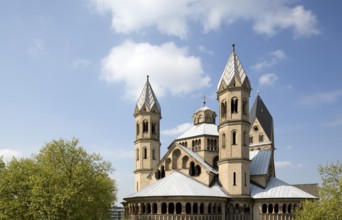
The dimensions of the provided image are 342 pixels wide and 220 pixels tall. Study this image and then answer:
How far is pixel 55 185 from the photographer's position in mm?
36625

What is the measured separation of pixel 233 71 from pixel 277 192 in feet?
52.2

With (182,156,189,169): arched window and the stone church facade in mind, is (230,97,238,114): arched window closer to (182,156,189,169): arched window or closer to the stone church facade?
the stone church facade

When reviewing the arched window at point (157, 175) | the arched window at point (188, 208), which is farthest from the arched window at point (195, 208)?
the arched window at point (157, 175)

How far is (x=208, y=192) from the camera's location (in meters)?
47.4

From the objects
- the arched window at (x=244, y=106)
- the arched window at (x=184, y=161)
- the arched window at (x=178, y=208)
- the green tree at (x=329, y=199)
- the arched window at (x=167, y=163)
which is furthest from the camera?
the arched window at (x=167, y=163)

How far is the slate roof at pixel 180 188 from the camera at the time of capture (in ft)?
151

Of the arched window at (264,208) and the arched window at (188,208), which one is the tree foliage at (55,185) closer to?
the arched window at (188,208)

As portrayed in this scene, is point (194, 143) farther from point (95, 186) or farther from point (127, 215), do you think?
point (95, 186)

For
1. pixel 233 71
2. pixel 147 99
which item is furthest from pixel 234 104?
pixel 147 99

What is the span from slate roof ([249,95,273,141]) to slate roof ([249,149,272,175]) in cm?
2651

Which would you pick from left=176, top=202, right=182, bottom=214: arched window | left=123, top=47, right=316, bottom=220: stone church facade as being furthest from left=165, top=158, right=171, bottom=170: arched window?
left=176, top=202, right=182, bottom=214: arched window

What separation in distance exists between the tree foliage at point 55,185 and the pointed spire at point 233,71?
19168 millimetres

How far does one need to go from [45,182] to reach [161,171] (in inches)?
836

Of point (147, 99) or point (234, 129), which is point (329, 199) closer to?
point (234, 129)
